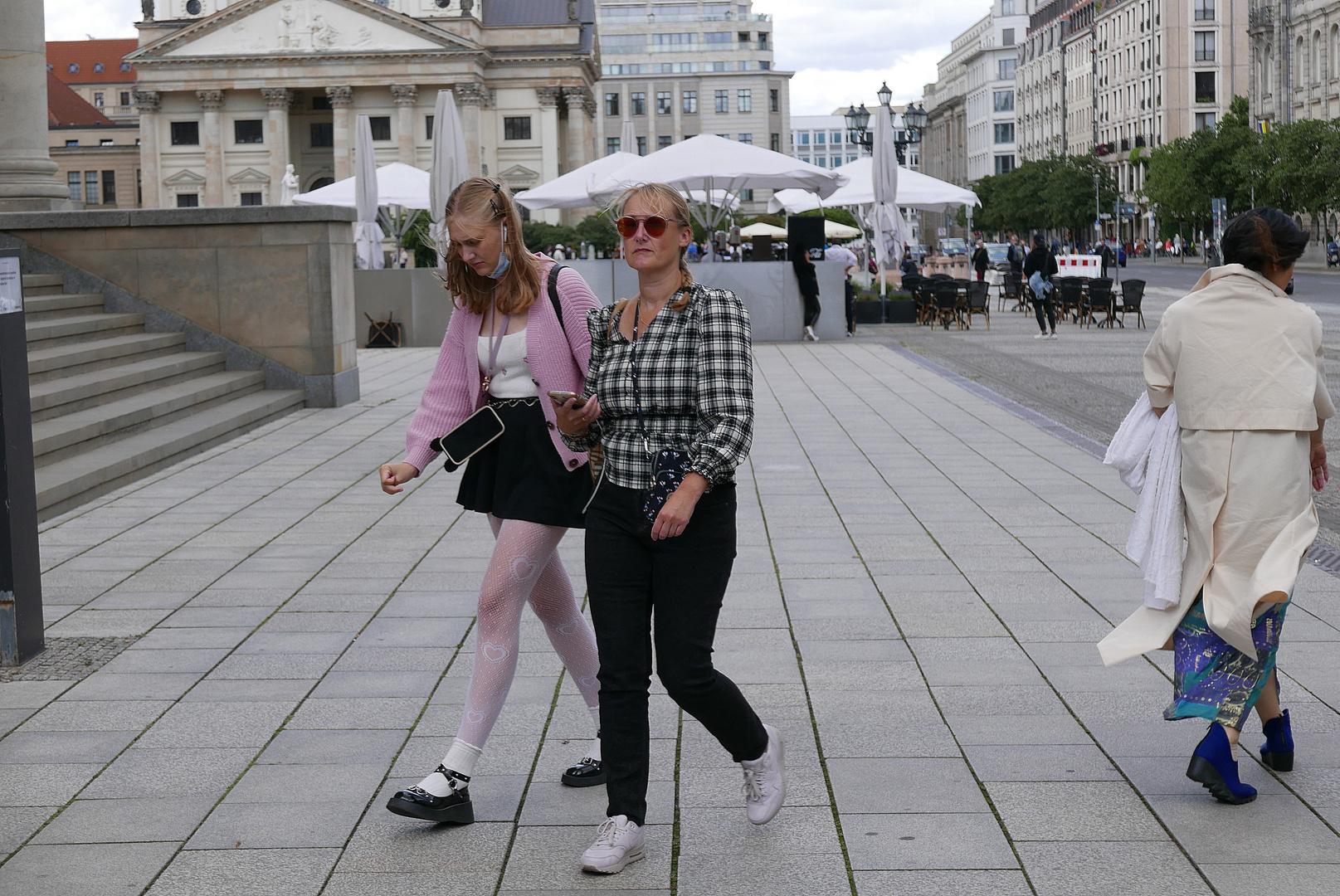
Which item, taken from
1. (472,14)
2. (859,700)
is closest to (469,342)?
(859,700)

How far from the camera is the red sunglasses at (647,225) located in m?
3.68

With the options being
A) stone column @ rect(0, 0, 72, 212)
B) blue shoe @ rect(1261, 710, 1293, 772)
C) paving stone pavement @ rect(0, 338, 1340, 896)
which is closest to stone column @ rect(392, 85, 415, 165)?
stone column @ rect(0, 0, 72, 212)

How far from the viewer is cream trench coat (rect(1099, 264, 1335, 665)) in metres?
4.24

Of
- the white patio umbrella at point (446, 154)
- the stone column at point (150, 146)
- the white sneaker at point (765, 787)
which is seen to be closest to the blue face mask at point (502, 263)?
the white sneaker at point (765, 787)

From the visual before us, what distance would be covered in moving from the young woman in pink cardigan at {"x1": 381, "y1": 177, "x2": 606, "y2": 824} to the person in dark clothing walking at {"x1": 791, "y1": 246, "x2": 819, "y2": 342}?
20.7 metres

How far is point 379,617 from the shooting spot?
6.67 m

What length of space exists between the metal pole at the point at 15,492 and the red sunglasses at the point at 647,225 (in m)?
3.11

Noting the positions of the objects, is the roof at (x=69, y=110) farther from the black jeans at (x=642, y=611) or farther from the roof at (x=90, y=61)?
the black jeans at (x=642, y=611)

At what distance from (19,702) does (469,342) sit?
2.35 meters

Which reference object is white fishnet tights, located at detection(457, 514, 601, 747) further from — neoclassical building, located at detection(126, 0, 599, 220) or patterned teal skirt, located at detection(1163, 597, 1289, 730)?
neoclassical building, located at detection(126, 0, 599, 220)

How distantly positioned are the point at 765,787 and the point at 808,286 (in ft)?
70.5

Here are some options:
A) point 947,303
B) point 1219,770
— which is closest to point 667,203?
point 1219,770

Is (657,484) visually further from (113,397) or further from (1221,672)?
(113,397)

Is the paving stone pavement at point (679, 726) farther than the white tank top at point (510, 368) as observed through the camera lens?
No
